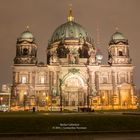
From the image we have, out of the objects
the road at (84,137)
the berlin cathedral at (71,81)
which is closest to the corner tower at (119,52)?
the berlin cathedral at (71,81)

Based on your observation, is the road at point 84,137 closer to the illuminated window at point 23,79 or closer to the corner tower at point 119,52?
the illuminated window at point 23,79

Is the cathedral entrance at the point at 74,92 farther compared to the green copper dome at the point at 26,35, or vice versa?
the green copper dome at the point at 26,35

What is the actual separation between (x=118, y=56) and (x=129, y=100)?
51.0 ft

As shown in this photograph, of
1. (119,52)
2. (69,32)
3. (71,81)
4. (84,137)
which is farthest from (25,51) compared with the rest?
(84,137)

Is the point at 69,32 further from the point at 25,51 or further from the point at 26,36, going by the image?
the point at 25,51

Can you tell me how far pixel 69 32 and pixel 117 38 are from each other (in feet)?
60.9

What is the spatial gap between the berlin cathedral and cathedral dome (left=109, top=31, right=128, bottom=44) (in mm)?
2124

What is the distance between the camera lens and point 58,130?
933 inches

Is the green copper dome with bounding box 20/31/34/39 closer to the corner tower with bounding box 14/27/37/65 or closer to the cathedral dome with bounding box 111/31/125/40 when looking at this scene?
the corner tower with bounding box 14/27/37/65

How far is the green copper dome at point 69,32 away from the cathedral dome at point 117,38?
1217 cm

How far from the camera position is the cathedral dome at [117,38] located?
323 ft

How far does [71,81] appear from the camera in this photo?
92.1m

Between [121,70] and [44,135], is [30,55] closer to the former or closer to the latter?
[121,70]

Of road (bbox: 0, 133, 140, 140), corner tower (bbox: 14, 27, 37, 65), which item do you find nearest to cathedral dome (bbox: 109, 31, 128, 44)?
corner tower (bbox: 14, 27, 37, 65)
